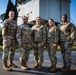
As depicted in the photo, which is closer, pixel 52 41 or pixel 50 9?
pixel 52 41

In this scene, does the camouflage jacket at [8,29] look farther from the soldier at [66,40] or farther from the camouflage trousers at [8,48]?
the soldier at [66,40]

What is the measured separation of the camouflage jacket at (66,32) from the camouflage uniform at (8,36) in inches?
64.8

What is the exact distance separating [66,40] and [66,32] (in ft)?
0.97

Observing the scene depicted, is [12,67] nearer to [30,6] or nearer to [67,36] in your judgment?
[67,36]

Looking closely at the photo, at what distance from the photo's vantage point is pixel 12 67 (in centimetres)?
824

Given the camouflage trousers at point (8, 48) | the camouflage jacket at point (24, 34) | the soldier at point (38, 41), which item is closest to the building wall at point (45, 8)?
the soldier at point (38, 41)

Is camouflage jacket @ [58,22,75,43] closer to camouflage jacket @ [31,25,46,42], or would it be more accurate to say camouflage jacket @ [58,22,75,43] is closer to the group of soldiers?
the group of soldiers

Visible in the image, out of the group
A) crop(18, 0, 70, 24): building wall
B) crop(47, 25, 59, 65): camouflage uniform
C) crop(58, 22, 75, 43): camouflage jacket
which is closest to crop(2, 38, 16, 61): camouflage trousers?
crop(47, 25, 59, 65): camouflage uniform

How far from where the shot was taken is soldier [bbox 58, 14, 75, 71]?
26.0ft

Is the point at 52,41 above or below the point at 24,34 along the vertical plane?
below

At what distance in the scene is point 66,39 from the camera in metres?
8.02

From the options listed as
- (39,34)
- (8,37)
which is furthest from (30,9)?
(8,37)

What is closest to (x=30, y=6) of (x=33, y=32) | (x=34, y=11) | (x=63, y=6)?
(x=34, y=11)

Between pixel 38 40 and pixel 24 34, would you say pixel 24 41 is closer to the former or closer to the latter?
pixel 24 34
